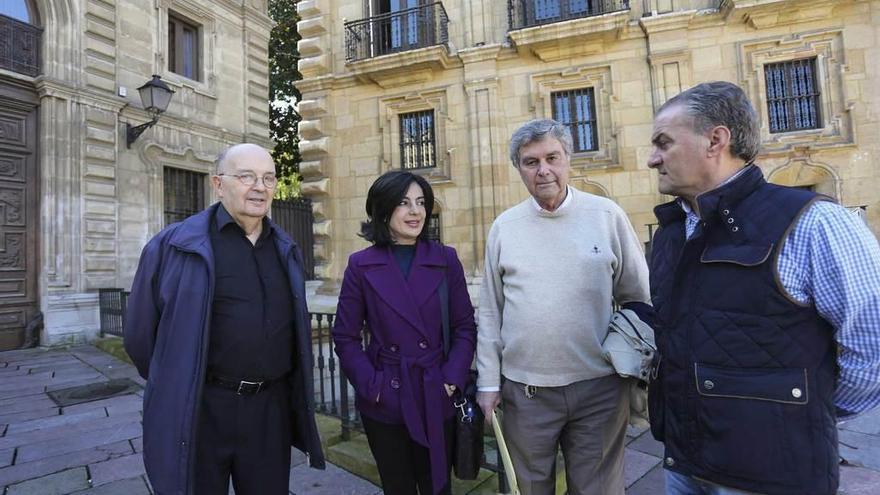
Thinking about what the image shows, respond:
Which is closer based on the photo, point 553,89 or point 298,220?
point 553,89

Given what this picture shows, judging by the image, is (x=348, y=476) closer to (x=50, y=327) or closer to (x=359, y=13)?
(x=50, y=327)

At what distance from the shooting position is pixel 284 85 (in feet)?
66.4

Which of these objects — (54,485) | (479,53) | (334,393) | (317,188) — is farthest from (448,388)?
(317,188)

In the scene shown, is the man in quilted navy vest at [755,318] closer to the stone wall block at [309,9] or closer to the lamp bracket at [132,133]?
the stone wall block at [309,9]

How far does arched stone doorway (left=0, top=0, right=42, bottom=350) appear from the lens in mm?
9336

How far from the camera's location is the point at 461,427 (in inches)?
80.6

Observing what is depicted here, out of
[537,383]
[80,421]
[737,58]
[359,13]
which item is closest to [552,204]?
[537,383]

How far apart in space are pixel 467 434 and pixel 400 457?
0.36 metres

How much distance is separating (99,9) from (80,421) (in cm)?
1045

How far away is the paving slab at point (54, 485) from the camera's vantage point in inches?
124

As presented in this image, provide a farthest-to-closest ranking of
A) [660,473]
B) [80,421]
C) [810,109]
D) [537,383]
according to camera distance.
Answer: [810,109]
[80,421]
[660,473]
[537,383]

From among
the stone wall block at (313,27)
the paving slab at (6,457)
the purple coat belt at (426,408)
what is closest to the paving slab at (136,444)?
the paving slab at (6,457)

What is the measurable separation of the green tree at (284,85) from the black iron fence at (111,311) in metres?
11.0

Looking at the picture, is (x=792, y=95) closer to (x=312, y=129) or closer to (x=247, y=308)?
(x=312, y=129)
